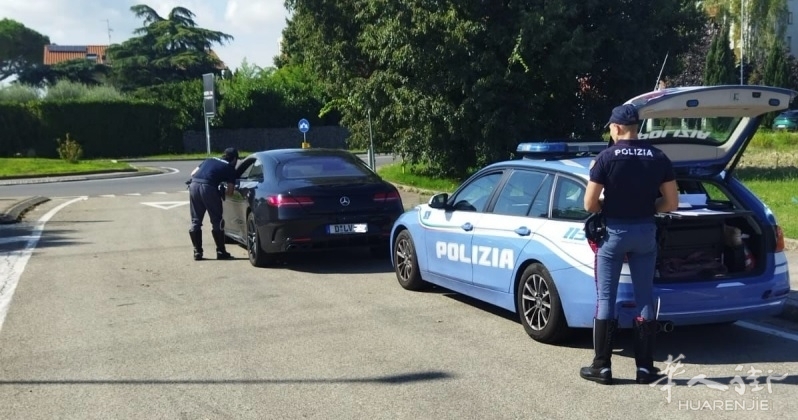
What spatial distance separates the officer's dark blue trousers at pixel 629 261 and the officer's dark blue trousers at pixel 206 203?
6.95m

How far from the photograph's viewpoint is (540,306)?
21.7ft

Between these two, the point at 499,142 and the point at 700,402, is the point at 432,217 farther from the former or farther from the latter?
the point at 499,142

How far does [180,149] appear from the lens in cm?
5462

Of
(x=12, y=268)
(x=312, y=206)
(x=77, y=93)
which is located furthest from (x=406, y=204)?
(x=77, y=93)

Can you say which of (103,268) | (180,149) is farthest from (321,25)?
(180,149)

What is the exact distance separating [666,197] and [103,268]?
7784 mm

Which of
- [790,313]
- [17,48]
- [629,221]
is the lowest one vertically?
[790,313]

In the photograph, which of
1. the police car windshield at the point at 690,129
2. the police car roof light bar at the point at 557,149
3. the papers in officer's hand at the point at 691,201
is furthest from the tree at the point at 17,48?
the papers in officer's hand at the point at 691,201

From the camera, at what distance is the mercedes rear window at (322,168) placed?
35.7 feet

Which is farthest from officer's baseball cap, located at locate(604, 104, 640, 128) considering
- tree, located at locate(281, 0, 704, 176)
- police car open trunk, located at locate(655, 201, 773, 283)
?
tree, located at locate(281, 0, 704, 176)

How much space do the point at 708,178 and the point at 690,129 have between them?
16.7 inches

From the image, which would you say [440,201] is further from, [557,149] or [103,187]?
[103,187]

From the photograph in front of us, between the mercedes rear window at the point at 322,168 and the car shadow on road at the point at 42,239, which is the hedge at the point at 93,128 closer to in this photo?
the car shadow on road at the point at 42,239

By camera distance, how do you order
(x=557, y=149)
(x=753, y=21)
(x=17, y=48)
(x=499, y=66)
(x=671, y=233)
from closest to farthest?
(x=671, y=233) → (x=557, y=149) → (x=499, y=66) → (x=753, y=21) → (x=17, y=48)
